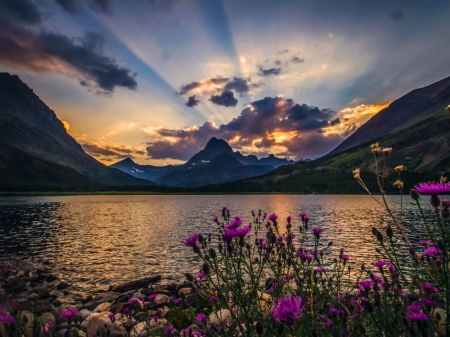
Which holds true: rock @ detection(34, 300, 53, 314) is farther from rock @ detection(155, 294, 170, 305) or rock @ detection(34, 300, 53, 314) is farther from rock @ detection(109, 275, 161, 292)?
rock @ detection(155, 294, 170, 305)

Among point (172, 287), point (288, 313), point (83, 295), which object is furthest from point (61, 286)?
point (288, 313)

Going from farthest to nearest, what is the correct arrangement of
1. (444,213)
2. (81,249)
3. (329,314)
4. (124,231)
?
(124,231) < (81,249) < (329,314) < (444,213)

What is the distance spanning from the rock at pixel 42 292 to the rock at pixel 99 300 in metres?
3.62

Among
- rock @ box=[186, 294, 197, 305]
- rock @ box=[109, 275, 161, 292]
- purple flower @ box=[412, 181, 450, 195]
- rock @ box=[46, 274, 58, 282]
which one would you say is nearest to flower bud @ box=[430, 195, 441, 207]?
purple flower @ box=[412, 181, 450, 195]

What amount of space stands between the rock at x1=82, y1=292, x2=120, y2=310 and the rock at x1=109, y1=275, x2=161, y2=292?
1267 mm

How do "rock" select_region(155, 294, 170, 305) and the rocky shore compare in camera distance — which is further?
"rock" select_region(155, 294, 170, 305)

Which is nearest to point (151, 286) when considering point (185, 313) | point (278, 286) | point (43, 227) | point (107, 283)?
point (107, 283)

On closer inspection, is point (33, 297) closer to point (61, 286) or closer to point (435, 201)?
point (61, 286)

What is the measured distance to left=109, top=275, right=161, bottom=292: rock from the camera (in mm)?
19609

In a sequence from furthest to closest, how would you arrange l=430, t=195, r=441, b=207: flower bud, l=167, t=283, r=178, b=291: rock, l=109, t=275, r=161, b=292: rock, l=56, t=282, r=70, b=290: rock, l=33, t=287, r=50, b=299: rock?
l=56, t=282, r=70, b=290: rock
l=109, t=275, r=161, b=292: rock
l=167, t=283, r=178, b=291: rock
l=33, t=287, r=50, b=299: rock
l=430, t=195, r=441, b=207: flower bud

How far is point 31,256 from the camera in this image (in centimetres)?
3056

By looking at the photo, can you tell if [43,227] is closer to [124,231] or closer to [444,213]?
[124,231]

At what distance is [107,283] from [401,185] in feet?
71.8

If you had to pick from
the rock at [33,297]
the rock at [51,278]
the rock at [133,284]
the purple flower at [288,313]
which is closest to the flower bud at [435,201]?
the purple flower at [288,313]
